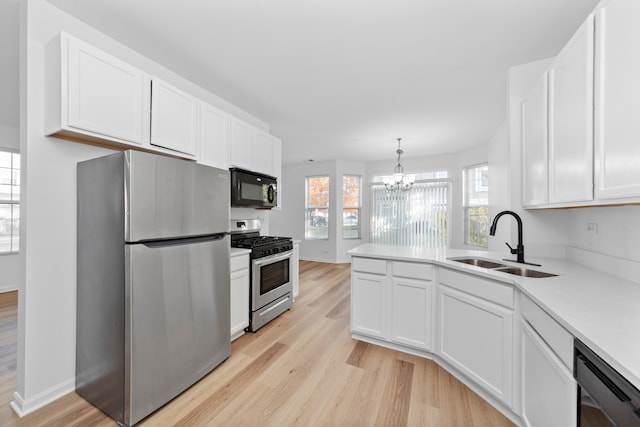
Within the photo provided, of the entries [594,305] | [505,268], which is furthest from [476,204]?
[594,305]

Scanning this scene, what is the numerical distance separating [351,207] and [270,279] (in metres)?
4.27

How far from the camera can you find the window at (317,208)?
6.86 meters

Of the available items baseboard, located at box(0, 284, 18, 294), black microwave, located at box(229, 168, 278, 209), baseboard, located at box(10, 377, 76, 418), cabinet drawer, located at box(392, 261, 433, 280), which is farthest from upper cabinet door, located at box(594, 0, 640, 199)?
baseboard, located at box(0, 284, 18, 294)

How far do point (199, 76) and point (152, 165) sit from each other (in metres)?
1.48

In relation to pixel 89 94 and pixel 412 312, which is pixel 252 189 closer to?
pixel 89 94

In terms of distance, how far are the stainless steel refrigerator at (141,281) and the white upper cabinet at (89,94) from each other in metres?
0.25

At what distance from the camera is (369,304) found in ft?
8.14

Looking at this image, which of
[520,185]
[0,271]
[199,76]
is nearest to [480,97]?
[520,185]

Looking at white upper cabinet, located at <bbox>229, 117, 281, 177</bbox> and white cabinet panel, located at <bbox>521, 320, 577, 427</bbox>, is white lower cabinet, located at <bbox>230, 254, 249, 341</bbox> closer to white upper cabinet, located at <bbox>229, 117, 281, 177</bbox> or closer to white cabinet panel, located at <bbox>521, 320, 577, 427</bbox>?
white upper cabinet, located at <bbox>229, 117, 281, 177</bbox>

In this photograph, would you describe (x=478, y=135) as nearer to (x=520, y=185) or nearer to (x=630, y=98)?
(x=520, y=185)

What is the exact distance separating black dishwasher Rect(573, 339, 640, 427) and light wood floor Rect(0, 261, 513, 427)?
2.98ft

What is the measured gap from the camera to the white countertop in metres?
0.78

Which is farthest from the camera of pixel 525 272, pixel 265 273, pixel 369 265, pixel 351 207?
pixel 351 207

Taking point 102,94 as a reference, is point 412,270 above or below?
below
